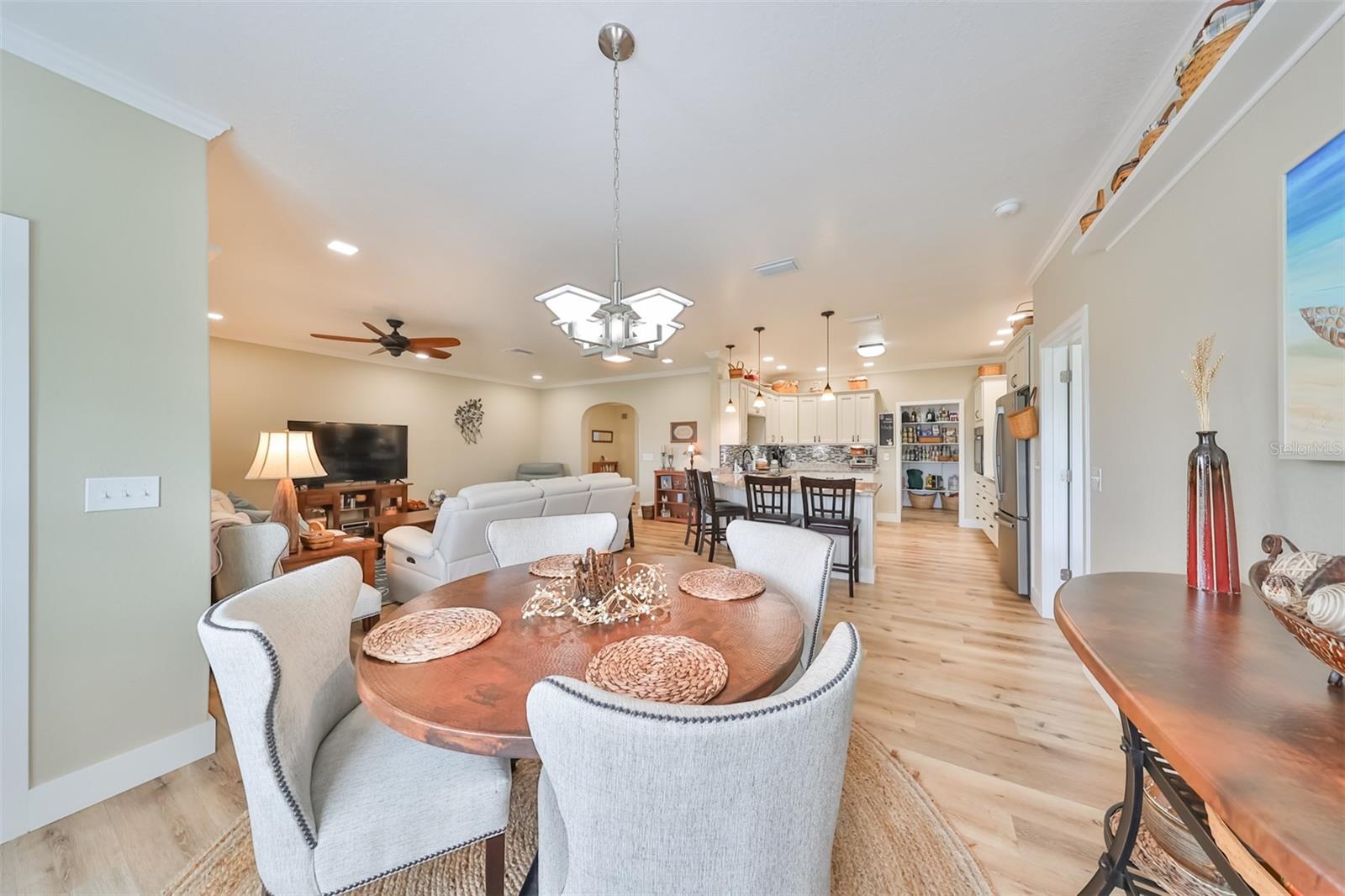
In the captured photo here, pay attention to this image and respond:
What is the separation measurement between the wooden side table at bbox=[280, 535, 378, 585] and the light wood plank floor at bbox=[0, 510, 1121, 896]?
A: 0.47m

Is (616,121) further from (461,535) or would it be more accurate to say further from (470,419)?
(470,419)

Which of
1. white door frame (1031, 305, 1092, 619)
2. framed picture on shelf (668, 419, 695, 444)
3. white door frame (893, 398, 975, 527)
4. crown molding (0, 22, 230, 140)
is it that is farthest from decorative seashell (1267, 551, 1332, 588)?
white door frame (893, 398, 975, 527)

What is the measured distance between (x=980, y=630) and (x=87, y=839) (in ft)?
14.0

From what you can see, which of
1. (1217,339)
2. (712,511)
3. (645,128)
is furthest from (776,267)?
(712,511)

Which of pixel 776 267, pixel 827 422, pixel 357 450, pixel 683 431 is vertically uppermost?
pixel 776 267

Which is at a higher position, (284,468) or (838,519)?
(284,468)

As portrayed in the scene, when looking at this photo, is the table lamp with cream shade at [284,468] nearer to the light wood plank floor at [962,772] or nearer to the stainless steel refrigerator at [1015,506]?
the light wood plank floor at [962,772]

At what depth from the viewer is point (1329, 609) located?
59cm

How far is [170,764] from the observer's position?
173cm

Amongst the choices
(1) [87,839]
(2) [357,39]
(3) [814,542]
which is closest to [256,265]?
(2) [357,39]

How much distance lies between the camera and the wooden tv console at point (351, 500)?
5102mm

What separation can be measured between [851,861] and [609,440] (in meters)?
8.61

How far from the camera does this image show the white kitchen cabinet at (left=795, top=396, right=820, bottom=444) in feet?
24.6

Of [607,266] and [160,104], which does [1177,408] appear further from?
[160,104]
